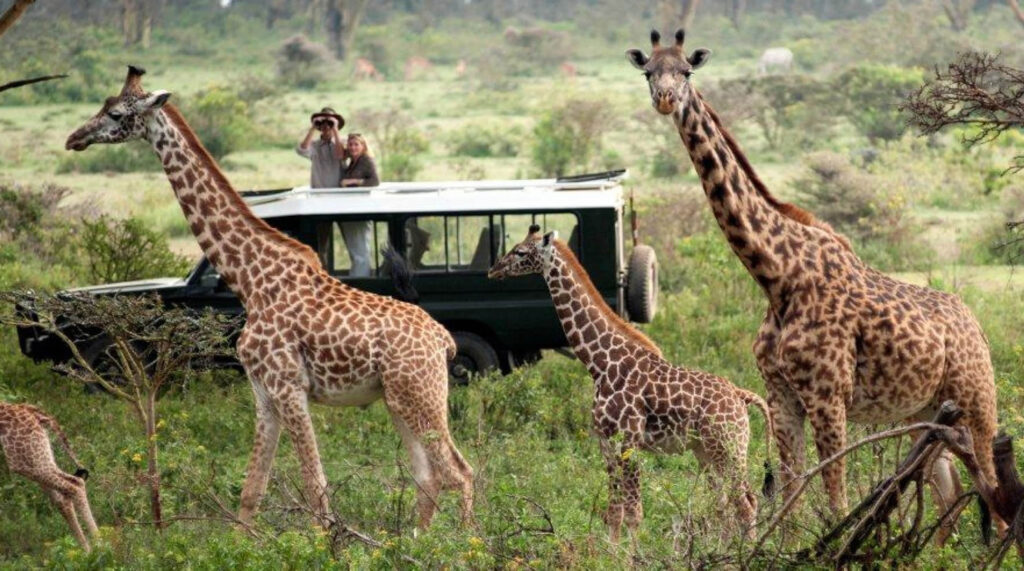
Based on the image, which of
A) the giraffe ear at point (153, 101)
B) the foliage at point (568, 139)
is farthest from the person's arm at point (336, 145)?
the foliage at point (568, 139)

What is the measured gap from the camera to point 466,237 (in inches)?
488

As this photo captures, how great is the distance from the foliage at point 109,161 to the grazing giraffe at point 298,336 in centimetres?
1767

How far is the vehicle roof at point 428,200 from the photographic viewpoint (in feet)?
39.2

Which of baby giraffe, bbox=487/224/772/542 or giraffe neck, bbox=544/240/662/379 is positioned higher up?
giraffe neck, bbox=544/240/662/379

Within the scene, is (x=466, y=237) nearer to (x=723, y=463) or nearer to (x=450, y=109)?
(x=723, y=463)

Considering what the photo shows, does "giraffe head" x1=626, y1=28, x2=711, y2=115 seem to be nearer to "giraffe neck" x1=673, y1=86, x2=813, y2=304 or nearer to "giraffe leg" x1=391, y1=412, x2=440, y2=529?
"giraffe neck" x1=673, y1=86, x2=813, y2=304

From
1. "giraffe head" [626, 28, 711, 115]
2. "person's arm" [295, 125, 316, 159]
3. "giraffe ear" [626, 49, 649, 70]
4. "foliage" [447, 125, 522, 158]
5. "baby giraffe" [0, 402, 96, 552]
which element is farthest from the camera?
"foliage" [447, 125, 522, 158]

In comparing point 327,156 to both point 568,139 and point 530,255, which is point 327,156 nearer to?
point 530,255

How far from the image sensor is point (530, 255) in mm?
8781

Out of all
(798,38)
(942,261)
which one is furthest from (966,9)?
(942,261)

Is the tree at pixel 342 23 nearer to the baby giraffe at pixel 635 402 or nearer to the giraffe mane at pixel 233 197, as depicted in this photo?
the giraffe mane at pixel 233 197

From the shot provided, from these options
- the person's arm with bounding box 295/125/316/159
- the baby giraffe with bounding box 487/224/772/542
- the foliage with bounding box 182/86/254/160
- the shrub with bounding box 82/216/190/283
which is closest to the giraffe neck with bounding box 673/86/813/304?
the baby giraffe with bounding box 487/224/772/542

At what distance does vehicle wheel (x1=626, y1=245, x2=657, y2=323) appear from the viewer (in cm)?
1210

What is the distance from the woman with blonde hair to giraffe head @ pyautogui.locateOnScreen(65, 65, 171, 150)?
415cm
